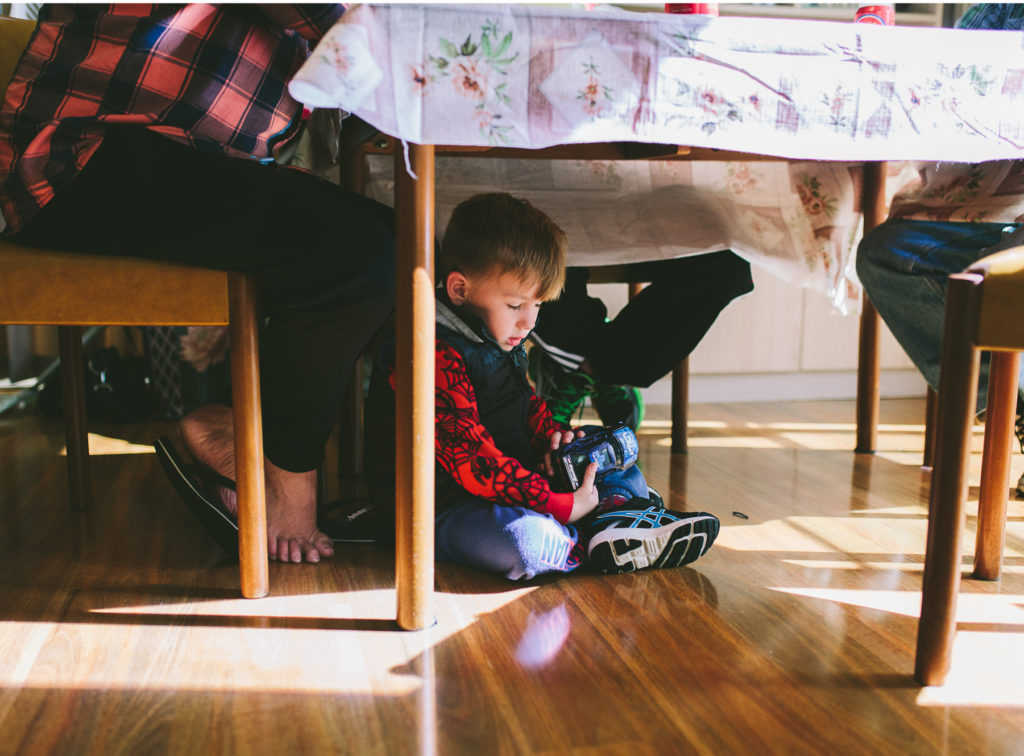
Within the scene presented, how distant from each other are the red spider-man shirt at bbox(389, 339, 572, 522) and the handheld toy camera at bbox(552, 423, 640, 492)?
10 cm

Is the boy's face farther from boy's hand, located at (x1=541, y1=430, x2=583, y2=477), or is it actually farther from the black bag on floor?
the black bag on floor

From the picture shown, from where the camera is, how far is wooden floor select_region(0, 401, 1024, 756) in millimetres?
779

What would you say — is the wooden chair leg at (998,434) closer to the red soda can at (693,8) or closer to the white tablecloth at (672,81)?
the white tablecloth at (672,81)

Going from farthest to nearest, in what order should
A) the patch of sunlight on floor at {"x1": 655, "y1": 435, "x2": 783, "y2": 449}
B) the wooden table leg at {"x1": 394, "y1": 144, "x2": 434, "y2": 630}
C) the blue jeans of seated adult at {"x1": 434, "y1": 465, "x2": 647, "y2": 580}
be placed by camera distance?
the patch of sunlight on floor at {"x1": 655, "y1": 435, "x2": 783, "y2": 449} < the blue jeans of seated adult at {"x1": 434, "y1": 465, "x2": 647, "y2": 580} < the wooden table leg at {"x1": 394, "y1": 144, "x2": 434, "y2": 630}

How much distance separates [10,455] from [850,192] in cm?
180

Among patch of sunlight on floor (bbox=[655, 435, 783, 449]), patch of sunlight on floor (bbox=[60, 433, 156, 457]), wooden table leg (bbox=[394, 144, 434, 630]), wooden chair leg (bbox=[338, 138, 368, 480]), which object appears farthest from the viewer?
patch of sunlight on floor (bbox=[655, 435, 783, 449])

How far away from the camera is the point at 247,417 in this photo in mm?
1022

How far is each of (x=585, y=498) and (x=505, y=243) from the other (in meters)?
0.38

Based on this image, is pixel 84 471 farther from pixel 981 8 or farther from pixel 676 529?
pixel 981 8

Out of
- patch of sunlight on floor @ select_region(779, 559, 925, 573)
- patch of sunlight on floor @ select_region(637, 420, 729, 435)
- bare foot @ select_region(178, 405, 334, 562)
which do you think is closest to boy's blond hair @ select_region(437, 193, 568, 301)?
bare foot @ select_region(178, 405, 334, 562)

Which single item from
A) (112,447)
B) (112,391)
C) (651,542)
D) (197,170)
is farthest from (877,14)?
(112,391)

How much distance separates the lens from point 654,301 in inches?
68.3

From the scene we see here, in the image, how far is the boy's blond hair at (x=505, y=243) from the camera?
1.17m

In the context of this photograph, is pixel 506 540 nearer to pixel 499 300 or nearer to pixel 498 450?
pixel 498 450
